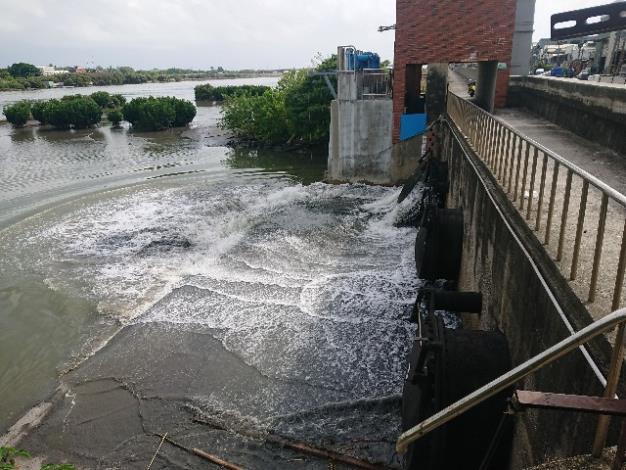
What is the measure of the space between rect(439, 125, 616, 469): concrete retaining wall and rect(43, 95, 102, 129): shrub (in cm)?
4699

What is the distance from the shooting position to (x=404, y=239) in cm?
1419

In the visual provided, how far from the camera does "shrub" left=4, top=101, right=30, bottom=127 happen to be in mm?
46938

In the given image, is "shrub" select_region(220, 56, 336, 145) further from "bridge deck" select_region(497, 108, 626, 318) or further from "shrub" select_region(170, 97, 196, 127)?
"bridge deck" select_region(497, 108, 626, 318)

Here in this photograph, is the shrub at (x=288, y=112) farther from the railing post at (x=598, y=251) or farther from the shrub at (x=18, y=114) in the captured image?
the railing post at (x=598, y=251)

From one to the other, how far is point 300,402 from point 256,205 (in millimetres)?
12219

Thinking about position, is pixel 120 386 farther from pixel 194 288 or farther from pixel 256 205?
pixel 256 205

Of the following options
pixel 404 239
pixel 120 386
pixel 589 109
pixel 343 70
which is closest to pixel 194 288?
pixel 120 386

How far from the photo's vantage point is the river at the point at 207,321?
7145mm

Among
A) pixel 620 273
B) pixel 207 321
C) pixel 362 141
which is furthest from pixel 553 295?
pixel 362 141

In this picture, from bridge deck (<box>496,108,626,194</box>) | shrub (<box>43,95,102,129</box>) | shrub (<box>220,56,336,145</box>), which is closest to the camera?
bridge deck (<box>496,108,626,194</box>)

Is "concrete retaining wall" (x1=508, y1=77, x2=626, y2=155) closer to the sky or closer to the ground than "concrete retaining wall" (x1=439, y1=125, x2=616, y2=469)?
closer to the sky

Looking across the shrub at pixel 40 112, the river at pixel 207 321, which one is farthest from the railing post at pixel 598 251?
the shrub at pixel 40 112

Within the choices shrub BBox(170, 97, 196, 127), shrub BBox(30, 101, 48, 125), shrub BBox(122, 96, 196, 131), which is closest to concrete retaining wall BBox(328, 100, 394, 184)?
shrub BBox(122, 96, 196, 131)

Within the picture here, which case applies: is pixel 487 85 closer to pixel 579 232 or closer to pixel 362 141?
pixel 362 141
